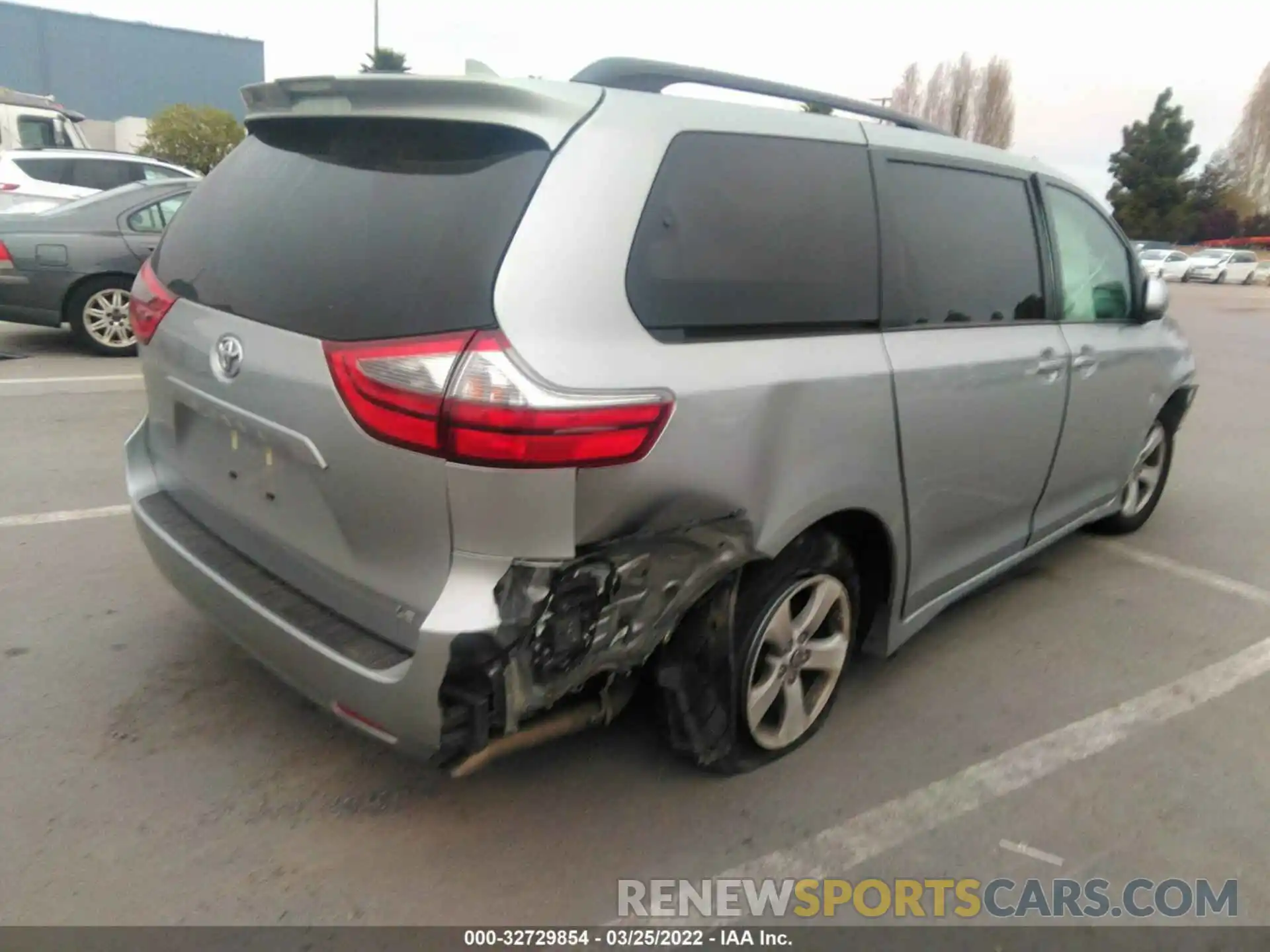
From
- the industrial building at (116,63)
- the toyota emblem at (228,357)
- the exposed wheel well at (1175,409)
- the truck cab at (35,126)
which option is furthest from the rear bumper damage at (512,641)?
the industrial building at (116,63)

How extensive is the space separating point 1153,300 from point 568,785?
3269 millimetres

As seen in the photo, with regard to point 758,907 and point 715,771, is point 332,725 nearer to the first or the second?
point 715,771

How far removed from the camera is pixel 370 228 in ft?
7.53

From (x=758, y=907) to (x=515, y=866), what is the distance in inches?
23.6

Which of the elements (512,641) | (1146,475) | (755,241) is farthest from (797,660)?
(1146,475)

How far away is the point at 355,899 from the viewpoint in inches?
89.6

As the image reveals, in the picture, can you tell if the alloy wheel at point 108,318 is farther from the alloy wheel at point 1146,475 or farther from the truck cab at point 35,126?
the truck cab at point 35,126

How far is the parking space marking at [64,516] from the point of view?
431cm

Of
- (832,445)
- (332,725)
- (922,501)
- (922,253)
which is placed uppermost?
(922,253)

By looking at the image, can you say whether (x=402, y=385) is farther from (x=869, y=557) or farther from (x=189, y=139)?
(x=189, y=139)

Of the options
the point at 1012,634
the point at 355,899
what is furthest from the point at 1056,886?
the point at 355,899

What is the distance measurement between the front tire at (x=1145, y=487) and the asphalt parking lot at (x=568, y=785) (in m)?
1.00

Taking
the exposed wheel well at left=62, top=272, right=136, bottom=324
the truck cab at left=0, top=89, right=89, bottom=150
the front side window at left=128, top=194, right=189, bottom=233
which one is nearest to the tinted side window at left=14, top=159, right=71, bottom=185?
the front side window at left=128, top=194, right=189, bottom=233

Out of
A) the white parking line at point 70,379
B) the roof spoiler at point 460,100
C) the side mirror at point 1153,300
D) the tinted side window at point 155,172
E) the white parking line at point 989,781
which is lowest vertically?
the white parking line at point 70,379
